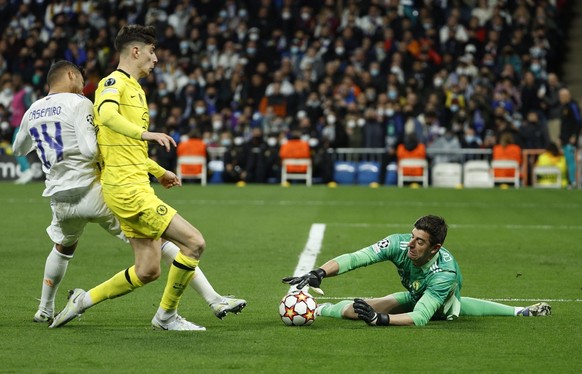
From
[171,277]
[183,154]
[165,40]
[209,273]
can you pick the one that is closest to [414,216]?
[209,273]

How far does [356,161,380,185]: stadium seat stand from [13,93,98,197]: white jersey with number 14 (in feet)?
64.1

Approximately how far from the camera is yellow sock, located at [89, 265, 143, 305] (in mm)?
7848

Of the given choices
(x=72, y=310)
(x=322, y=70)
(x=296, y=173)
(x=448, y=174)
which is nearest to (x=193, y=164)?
(x=296, y=173)

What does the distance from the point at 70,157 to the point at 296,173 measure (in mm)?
19429

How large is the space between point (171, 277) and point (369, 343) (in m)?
1.47

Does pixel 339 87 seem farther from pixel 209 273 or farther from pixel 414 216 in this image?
pixel 209 273

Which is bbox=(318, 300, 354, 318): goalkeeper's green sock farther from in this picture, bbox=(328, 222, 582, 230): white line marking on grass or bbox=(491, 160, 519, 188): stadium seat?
bbox=(491, 160, 519, 188): stadium seat

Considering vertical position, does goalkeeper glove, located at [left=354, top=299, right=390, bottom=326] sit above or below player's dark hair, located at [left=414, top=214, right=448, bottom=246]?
below

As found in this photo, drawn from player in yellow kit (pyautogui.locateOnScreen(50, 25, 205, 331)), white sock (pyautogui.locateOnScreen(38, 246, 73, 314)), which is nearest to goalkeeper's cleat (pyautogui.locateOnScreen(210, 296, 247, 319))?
player in yellow kit (pyautogui.locateOnScreen(50, 25, 205, 331))

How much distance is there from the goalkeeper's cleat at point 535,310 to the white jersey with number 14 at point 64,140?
358 cm

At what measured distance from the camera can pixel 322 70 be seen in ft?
97.5

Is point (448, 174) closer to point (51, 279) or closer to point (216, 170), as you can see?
point (216, 170)

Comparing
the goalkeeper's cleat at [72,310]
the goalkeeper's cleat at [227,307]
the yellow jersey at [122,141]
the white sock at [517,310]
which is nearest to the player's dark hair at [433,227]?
the white sock at [517,310]

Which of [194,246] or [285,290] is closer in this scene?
[194,246]
